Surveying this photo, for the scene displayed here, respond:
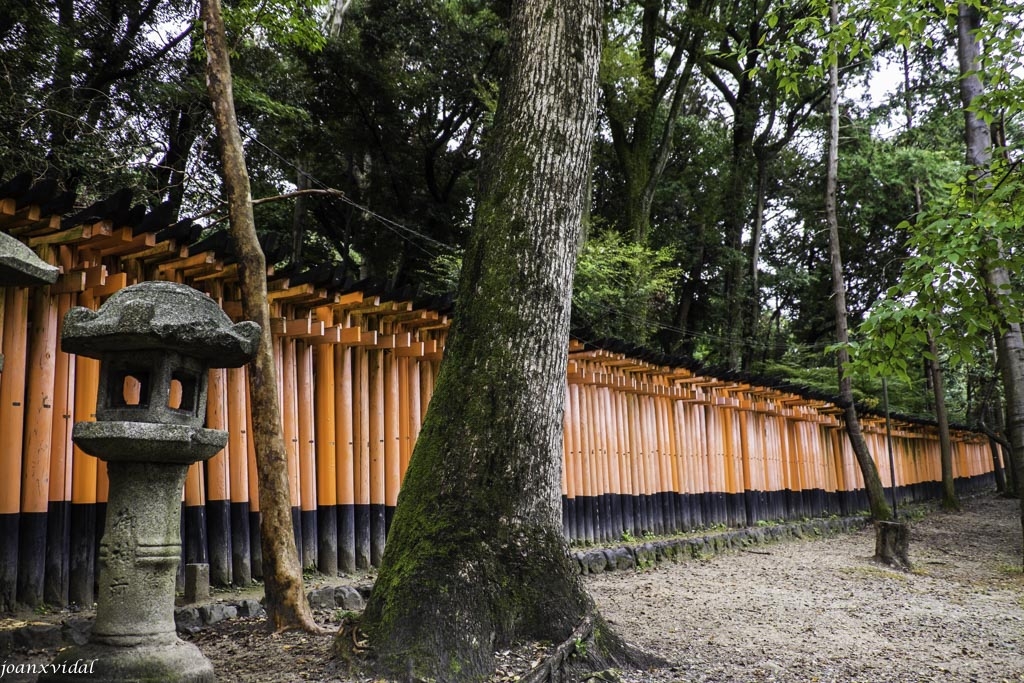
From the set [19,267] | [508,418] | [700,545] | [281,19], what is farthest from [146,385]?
[281,19]

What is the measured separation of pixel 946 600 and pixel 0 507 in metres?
9.85

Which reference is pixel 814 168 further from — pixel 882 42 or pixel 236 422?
pixel 236 422

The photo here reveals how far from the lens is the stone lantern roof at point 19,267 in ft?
13.3

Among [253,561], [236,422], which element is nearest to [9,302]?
[236,422]

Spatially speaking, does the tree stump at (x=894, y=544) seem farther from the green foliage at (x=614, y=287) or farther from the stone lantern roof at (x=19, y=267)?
the stone lantern roof at (x=19, y=267)

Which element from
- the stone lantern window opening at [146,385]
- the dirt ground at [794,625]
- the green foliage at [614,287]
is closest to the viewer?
the stone lantern window opening at [146,385]

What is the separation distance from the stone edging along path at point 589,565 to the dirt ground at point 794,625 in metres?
0.13

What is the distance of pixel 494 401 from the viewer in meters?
5.19

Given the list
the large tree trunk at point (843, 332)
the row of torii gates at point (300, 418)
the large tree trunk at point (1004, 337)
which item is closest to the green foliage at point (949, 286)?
the large tree trunk at point (1004, 337)

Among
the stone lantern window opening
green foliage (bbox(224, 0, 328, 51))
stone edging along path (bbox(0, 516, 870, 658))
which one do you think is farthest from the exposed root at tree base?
green foliage (bbox(224, 0, 328, 51))

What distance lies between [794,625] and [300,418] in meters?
5.27

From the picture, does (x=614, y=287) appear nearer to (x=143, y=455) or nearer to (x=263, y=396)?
(x=263, y=396)

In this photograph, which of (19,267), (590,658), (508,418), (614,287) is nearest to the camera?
(19,267)

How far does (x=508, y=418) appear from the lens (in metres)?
Answer: 5.18
